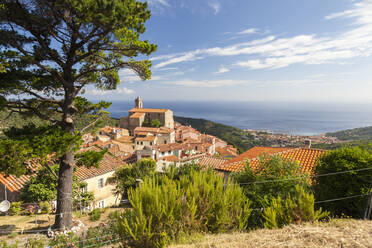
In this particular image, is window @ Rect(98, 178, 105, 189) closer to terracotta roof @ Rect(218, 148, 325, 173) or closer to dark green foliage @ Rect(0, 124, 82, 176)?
dark green foliage @ Rect(0, 124, 82, 176)

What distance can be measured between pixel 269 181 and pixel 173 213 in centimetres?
404

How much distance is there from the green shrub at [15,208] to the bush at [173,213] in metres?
9.98

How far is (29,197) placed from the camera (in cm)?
1145

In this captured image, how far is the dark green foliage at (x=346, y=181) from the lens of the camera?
6559 millimetres

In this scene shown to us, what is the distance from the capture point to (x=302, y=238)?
423 centimetres

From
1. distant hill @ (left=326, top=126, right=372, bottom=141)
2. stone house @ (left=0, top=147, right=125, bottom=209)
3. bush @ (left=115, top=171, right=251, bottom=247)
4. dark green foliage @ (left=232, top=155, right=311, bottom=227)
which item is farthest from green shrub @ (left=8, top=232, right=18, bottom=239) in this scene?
distant hill @ (left=326, top=126, right=372, bottom=141)

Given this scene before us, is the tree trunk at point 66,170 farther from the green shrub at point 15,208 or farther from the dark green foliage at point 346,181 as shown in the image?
the dark green foliage at point 346,181

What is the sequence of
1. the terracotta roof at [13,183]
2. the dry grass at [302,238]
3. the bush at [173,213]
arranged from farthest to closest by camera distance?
the terracotta roof at [13,183], the bush at [173,213], the dry grass at [302,238]

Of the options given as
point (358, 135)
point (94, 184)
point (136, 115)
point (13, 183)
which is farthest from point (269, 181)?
point (358, 135)

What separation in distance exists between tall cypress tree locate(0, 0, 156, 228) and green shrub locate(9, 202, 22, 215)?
5.28 metres

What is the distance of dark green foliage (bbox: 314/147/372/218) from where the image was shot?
21.5 feet

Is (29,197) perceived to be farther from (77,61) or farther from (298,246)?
(298,246)

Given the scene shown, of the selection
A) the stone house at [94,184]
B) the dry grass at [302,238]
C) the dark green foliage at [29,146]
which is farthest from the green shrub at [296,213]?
the stone house at [94,184]

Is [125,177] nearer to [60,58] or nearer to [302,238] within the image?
[60,58]
